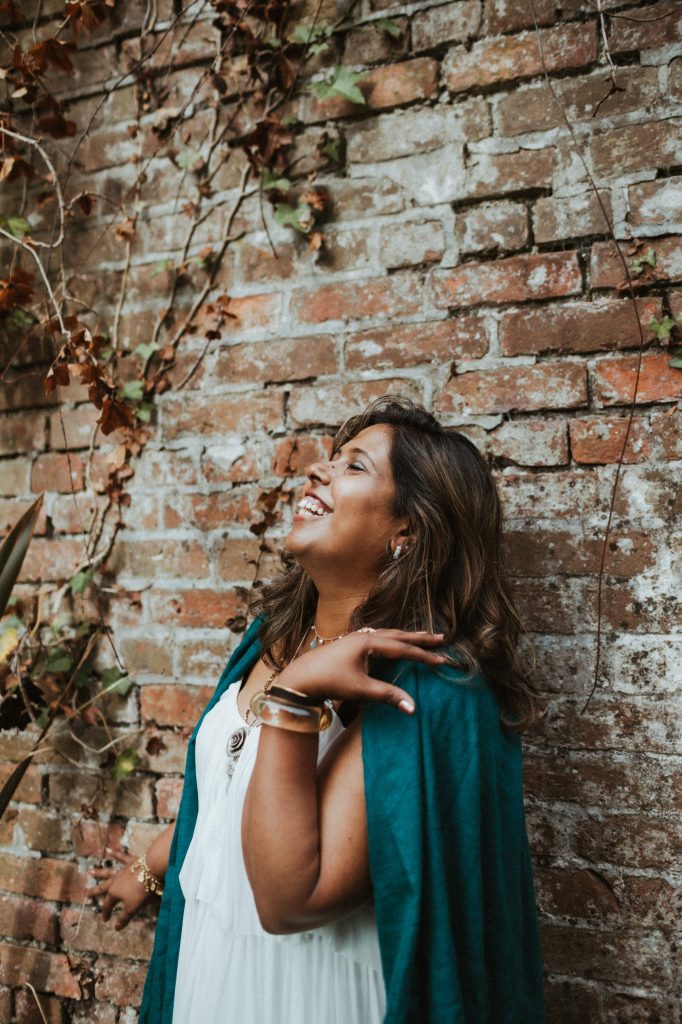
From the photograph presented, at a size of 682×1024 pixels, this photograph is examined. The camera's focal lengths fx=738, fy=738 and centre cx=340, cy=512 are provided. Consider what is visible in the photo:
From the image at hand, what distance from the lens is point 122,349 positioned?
204 centimetres

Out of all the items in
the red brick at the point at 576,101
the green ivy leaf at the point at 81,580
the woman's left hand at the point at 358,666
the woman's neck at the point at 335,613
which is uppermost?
the red brick at the point at 576,101

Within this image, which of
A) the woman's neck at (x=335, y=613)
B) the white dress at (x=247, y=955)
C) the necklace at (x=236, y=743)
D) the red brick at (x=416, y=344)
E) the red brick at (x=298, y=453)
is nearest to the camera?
the white dress at (x=247, y=955)

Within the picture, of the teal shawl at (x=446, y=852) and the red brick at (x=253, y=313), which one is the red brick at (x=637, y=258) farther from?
the teal shawl at (x=446, y=852)

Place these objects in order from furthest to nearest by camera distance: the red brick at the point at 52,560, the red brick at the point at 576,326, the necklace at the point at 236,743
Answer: the red brick at the point at 52,560 < the red brick at the point at 576,326 < the necklace at the point at 236,743

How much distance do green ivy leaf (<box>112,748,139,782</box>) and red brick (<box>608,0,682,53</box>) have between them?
2.03 m

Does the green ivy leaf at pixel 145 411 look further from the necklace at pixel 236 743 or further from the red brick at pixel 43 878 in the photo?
the red brick at pixel 43 878

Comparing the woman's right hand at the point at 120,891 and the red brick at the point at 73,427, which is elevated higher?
the red brick at the point at 73,427

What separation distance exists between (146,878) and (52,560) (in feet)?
2.85

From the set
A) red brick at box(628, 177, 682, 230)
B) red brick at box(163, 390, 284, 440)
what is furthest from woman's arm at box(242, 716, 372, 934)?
red brick at box(628, 177, 682, 230)

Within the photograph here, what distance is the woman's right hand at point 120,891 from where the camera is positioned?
5.77 feet

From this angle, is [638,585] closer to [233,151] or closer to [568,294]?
[568,294]

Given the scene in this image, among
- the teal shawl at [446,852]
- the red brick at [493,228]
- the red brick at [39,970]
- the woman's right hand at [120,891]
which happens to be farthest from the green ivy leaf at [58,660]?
the red brick at [493,228]

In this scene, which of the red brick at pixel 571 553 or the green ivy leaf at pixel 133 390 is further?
the green ivy leaf at pixel 133 390

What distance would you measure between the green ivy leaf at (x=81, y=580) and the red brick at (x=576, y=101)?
1.51m
